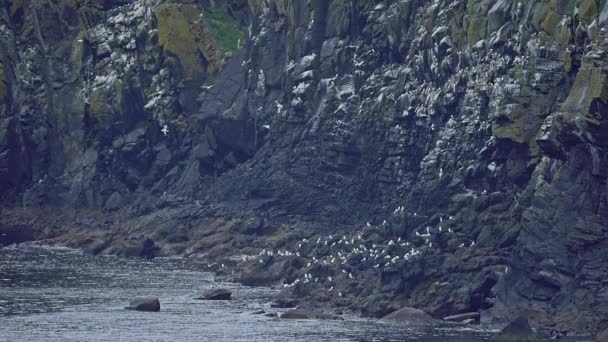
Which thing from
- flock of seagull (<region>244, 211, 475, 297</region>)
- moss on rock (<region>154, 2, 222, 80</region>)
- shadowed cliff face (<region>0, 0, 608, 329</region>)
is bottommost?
flock of seagull (<region>244, 211, 475, 297</region>)

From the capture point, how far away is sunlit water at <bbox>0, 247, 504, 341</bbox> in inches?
3632

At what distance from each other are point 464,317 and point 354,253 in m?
17.1

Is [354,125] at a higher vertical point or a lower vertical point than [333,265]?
higher

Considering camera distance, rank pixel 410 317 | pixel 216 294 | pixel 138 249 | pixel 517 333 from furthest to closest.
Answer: pixel 138 249 < pixel 216 294 < pixel 410 317 < pixel 517 333

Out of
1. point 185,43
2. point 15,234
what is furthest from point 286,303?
point 185,43

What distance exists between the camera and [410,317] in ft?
314

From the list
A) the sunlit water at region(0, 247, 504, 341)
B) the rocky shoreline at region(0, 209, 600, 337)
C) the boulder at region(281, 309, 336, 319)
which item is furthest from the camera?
the boulder at region(281, 309, 336, 319)

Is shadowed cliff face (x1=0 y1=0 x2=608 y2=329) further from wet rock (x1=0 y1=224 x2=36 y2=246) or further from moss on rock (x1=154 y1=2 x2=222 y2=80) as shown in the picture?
wet rock (x1=0 y1=224 x2=36 y2=246)

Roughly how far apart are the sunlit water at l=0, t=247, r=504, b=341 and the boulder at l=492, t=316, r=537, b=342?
2.99 meters

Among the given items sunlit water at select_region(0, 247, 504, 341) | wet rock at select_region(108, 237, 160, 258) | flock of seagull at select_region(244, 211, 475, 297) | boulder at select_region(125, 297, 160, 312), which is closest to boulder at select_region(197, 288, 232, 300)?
sunlit water at select_region(0, 247, 504, 341)

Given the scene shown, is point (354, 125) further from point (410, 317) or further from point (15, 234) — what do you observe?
point (410, 317)

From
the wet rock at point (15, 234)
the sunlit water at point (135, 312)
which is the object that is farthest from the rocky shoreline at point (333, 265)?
the sunlit water at point (135, 312)

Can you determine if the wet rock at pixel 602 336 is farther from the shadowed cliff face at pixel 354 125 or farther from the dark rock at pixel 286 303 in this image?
the dark rock at pixel 286 303

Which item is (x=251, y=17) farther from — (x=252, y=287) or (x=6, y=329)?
(x=6, y=329)
